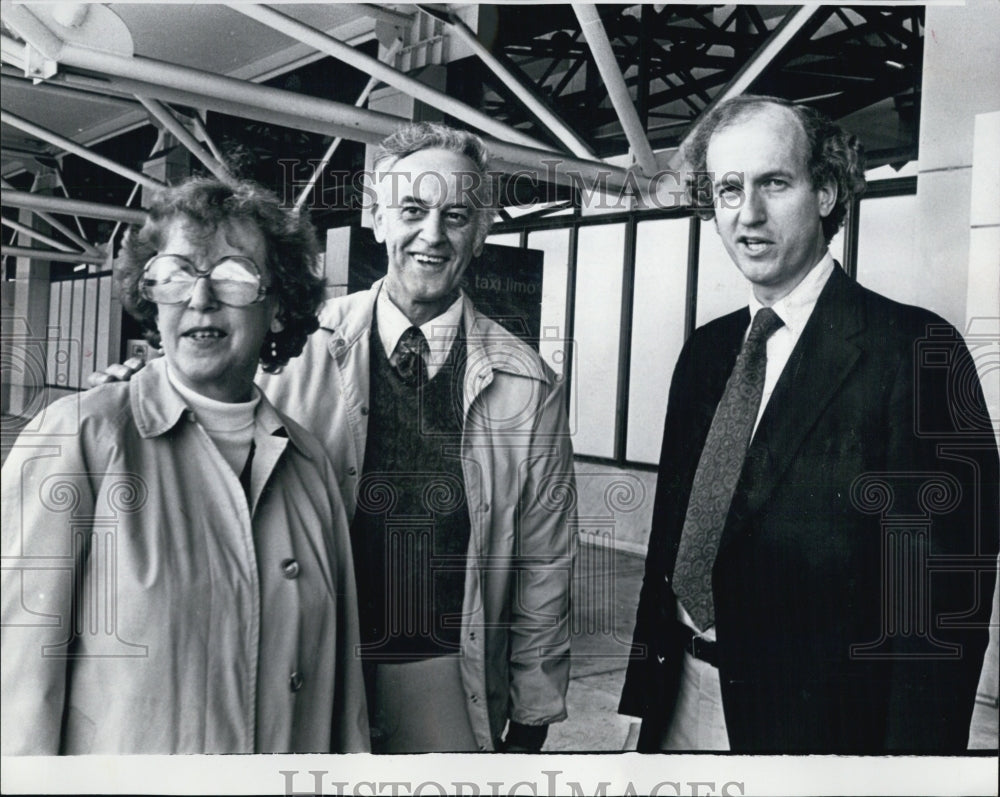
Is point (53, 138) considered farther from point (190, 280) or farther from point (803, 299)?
point (803, 299)

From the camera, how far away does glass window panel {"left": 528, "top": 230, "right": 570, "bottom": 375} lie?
128 inches

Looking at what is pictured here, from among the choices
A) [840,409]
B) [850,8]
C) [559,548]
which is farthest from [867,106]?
[559,548]

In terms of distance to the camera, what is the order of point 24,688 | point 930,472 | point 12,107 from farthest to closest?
point 930,472
point 12,107
point 24,688

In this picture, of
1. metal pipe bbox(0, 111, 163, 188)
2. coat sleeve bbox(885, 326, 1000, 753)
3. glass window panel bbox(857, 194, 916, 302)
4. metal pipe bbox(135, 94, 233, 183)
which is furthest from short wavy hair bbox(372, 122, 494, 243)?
coat sleeve bbox(885, 326, 1000, 753)

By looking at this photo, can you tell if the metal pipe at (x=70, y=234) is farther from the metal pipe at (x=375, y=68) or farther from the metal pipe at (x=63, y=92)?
the metal pipe at (x=375, y=68)

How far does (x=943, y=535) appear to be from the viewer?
3.34 meters

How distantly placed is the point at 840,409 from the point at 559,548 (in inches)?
43.6

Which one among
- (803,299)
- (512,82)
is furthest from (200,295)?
(803,299)

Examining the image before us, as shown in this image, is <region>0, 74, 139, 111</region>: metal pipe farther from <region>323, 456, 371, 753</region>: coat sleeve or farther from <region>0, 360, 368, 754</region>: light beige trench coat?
<region>323, 456, 371, 753</region>: coat sleeve

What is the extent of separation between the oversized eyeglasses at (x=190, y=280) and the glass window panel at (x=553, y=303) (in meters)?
1.00

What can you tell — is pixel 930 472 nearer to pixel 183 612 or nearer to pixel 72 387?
pixel 183 612

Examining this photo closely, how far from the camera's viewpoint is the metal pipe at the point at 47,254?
3.03 metres

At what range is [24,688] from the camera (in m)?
2.87

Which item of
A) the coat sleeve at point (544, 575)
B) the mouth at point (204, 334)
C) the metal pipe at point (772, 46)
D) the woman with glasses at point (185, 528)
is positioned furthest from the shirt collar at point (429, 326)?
the metal pipe at point (772, 46)
